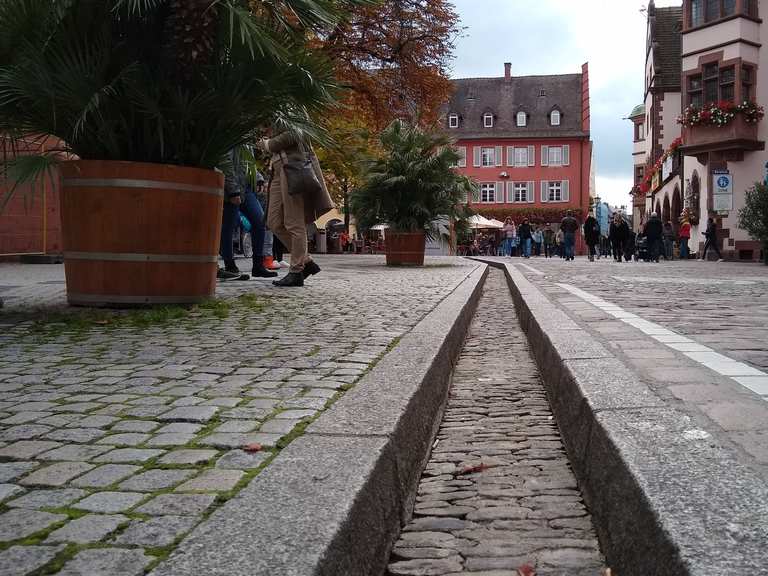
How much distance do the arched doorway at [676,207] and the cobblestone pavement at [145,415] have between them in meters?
36.6

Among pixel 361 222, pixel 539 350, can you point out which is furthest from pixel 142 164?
pixel 361 222

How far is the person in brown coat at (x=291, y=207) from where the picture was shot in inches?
358

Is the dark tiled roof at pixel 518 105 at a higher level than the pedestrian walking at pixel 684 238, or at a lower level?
higher

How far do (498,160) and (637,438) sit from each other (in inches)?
2733

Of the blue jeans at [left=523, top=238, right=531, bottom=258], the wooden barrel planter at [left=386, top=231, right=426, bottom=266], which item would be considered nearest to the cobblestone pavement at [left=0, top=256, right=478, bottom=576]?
the wooden barrel planter at [left=386, top=231, right=426, bottom=266]

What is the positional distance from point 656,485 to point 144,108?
5.10 metres

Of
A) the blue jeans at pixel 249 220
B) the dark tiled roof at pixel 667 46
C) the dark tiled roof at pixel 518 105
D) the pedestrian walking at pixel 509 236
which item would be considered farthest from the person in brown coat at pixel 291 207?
the dark tiled roof at pixel 518 105

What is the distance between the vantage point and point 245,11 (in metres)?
5.92

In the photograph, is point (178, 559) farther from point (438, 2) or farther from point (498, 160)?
point (498, 160)

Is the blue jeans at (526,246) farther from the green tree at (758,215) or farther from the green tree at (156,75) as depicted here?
the green tree at (156,75)

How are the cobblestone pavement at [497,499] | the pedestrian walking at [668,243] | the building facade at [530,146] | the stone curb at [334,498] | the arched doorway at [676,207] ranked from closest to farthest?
the stone curb at [334,498]
the cobblestone pavement at [497,499]
the pedestrian walking at [668,243]
the arched doorway at [676,207]
the building facade at [530,146]

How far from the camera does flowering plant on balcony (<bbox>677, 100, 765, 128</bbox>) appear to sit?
29953 millimetres

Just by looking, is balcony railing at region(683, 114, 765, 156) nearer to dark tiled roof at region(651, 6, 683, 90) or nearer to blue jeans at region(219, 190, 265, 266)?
dark tiled roof at region(651, 6, 683, 90)

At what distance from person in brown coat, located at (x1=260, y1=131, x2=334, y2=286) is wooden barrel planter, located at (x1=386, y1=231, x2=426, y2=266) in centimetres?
771
